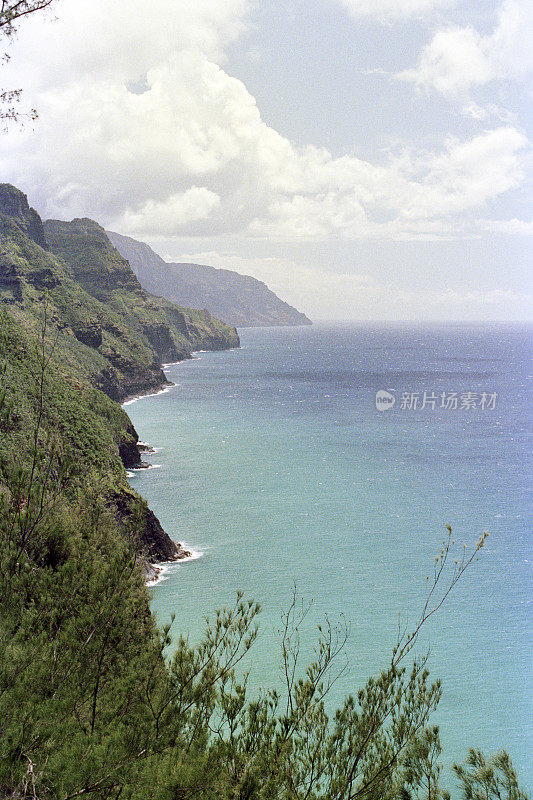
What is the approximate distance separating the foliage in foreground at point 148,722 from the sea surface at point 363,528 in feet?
32.7

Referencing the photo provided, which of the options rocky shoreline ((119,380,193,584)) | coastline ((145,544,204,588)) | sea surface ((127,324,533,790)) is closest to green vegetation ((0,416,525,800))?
sea surface ((127,324,533,790))

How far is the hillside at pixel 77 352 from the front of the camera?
3756 cm

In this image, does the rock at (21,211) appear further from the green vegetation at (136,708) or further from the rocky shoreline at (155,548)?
the green vegetation at (136,708)

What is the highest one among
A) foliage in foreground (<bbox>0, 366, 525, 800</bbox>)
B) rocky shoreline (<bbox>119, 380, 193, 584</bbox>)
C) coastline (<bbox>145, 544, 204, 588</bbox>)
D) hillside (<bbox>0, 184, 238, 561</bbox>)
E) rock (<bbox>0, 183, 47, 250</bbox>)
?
rock (<bbox>0, 183, 47, 250</bbox>)

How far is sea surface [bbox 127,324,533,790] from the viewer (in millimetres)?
29531

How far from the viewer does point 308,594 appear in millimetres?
36656

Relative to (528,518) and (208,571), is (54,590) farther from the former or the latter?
(528,518)

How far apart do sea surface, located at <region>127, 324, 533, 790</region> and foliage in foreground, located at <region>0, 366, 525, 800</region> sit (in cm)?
996

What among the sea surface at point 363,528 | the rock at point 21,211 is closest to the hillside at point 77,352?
the rock at point 21,211

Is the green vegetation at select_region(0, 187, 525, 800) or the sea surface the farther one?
the sea surface

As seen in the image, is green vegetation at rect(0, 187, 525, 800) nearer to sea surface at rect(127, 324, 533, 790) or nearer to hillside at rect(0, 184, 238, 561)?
hillside at rect(0, 184, 238, 561)

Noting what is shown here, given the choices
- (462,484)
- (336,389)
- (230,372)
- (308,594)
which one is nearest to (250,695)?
(308,594)

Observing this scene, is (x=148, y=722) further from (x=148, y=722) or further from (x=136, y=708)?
(x=136, y=708)

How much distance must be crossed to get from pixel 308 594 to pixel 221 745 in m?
27.9
